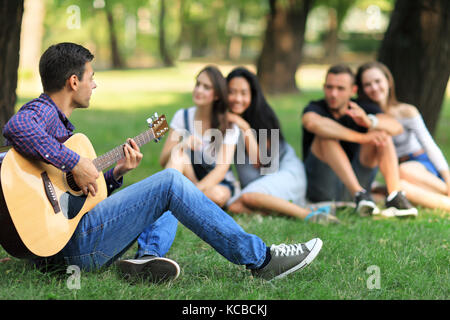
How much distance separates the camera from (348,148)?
513 centimetres

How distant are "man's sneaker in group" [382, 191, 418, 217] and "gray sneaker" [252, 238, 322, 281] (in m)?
1.76

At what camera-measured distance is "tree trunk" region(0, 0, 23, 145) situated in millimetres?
4676

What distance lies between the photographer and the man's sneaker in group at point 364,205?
461 centimetres

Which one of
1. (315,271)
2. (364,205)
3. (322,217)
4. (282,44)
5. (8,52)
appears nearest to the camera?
(315,271)

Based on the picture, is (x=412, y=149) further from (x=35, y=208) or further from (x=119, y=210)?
(x=35, y=208)

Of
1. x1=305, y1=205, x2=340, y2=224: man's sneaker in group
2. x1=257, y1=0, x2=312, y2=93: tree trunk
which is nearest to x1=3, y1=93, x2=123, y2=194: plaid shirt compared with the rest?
x1=305, y1=205, x2=340, y2=224: man's sneaker in group

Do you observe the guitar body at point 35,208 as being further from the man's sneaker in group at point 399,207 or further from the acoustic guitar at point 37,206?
the man's sneaker in group at point 399,207

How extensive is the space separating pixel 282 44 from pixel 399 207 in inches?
352

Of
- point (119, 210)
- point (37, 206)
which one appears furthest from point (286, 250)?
point (37, 206)

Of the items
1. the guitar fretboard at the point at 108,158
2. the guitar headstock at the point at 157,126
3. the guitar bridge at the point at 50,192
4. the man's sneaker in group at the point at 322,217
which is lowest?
the man's sneaker in group at the point at 322,217

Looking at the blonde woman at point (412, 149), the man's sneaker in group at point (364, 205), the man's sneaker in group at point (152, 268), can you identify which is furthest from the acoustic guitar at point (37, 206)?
the blonde woman at point (412, 149)

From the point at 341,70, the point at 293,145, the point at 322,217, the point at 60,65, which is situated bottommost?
the point at 293,145

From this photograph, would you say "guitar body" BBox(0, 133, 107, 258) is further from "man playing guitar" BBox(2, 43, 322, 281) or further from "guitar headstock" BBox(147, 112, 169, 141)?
"guitar headstock" BBox(147, 112, 169, 141)

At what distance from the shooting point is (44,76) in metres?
2.93
